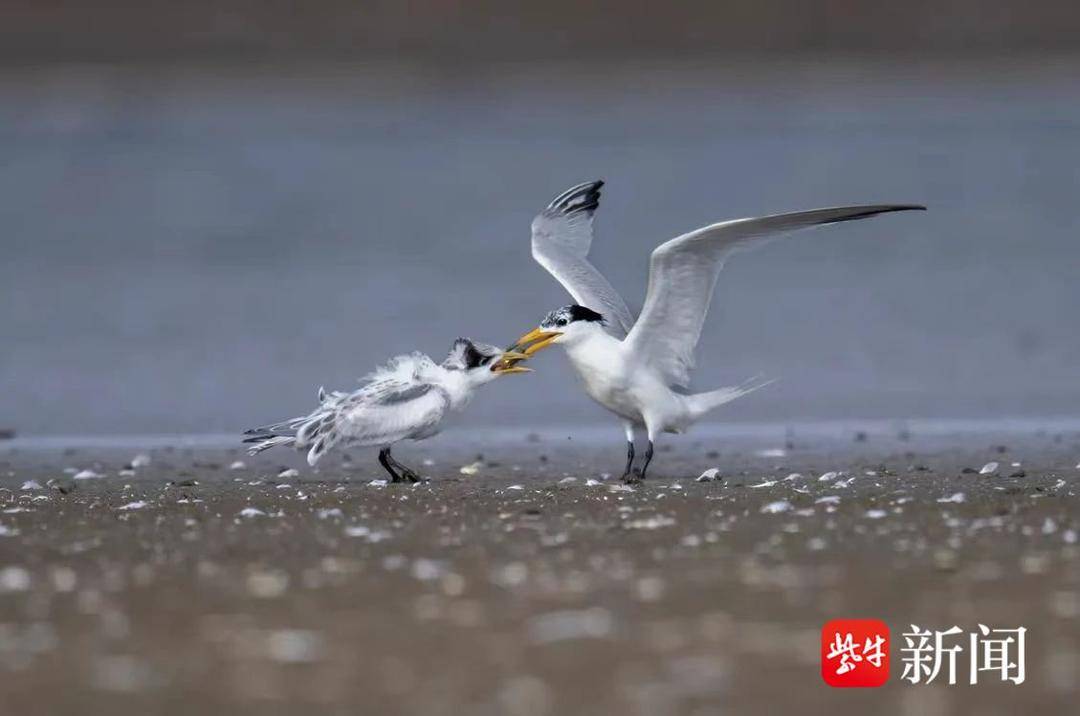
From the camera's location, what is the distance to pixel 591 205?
1149 centimetres

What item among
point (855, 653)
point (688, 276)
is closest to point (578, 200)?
point (688, 276)

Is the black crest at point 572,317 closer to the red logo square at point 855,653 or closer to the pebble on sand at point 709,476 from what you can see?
the pebble on sand at point 709,476

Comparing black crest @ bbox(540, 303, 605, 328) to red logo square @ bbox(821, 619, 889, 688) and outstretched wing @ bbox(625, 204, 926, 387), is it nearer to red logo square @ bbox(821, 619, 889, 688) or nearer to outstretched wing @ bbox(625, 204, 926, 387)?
outstretched wing @ bbox(625, 204, 926, 387)

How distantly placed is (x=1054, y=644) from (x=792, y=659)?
0.64 m

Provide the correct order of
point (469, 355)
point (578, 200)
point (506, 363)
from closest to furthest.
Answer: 1. point (469, 355)
2. point (506, 363)
3. point (578, 200)

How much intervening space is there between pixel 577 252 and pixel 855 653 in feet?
22.9

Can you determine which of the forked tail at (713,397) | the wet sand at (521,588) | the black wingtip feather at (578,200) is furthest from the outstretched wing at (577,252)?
the wet sand at (521,588)

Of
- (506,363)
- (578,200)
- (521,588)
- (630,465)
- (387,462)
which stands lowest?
(521,588)

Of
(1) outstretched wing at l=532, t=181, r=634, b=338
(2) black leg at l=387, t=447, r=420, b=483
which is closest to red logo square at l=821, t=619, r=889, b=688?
(2) black leg at l=387, t=447, r=420, b=483

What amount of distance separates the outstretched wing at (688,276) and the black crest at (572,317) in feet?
1.22

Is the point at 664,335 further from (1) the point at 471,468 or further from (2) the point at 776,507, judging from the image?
(2) the point at 776,507

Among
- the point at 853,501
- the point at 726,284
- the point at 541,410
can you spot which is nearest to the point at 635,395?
the point at 853,501

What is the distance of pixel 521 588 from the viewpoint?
17.8 feet

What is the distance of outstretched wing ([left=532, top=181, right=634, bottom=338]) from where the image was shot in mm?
10750
